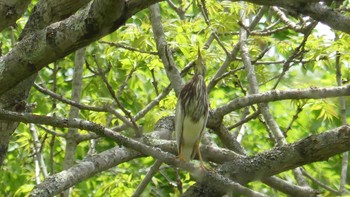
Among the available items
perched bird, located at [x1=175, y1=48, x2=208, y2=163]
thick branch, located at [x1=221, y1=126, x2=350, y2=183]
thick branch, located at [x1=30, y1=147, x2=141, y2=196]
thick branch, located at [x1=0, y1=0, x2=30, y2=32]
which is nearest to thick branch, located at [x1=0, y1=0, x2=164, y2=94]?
thick branch, located at [x1=0, y1=0, x2=30, y2=32]

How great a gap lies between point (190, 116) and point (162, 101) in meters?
1.18

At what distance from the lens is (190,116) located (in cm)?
540

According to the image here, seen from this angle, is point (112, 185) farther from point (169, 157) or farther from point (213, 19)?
point (169, 157)

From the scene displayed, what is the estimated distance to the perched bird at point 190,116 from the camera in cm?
524

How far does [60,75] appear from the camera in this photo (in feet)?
31.9

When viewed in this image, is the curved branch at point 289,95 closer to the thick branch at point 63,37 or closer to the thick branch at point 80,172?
the thick branch at point 80,172

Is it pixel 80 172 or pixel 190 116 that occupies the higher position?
pixel 190 116

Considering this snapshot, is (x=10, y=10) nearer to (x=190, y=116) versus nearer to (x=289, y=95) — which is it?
(x=289, y=95)

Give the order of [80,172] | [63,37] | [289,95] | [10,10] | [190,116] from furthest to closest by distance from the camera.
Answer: [190,116] < [289,95] < [80,172] < [10,10] < [63,37]

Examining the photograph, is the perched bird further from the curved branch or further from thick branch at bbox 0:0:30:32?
thick branch at bbox 0:0:30:32

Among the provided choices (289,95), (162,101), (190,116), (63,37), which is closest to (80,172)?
(63,37)

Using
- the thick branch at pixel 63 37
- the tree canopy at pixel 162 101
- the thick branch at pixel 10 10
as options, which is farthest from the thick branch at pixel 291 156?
the thick branch at pixel 10 10

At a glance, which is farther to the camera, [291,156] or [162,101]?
[162,101]

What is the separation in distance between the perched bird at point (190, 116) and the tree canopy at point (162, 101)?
0.12 metres
